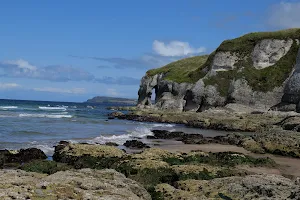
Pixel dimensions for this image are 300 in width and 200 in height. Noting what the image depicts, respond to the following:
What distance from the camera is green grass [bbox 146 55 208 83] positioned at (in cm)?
10918

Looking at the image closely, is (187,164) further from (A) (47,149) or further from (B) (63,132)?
(B) (63,132)

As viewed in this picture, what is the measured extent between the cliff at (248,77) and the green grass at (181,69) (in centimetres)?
334

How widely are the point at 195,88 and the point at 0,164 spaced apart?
7559 cm

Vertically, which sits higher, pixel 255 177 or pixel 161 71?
pixel 161 71

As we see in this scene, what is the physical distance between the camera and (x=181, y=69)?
122875 millimetres

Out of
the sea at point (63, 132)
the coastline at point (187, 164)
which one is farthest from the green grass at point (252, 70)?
the coastline at point (187, 164)

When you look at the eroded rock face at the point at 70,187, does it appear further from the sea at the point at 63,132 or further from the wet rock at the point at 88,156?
the sea at the point at 63,132

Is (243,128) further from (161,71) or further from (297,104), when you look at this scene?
(161,71)

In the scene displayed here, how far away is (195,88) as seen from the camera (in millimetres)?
92000

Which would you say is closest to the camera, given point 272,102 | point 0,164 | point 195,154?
point 0,164

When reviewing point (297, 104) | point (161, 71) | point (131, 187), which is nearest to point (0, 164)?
point (131, 187)

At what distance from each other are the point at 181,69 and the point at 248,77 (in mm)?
38446

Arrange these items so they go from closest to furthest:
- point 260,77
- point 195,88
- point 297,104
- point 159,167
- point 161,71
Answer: point 159,167 < point 297,104 < point 260,77 < point 195,88 < point 161,71

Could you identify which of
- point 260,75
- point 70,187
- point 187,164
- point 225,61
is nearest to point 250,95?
point 260,75
